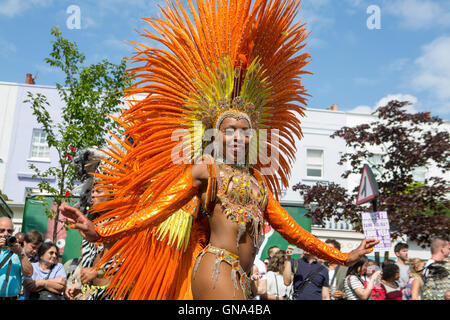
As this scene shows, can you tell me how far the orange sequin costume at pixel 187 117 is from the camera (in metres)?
2.87

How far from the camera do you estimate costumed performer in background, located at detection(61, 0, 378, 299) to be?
8.78ft

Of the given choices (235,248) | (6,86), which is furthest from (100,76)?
(6,86)

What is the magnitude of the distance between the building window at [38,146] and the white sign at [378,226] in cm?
1716

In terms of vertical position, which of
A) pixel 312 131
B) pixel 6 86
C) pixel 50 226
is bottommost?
pixel 50 226

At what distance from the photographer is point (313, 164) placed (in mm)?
19422

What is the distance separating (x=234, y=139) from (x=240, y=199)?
0.41 m

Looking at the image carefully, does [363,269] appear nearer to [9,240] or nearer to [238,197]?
[238,197]

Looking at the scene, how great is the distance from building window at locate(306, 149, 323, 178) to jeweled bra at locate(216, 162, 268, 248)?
1699 cm

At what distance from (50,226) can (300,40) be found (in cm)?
1208

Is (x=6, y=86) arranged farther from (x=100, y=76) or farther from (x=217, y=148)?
(x=217, y=148)

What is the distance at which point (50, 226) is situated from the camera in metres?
13.1

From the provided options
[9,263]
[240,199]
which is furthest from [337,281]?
[9,263]

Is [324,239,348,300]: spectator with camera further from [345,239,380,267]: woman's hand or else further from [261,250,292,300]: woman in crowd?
[345,239,380,267]: woman's hand

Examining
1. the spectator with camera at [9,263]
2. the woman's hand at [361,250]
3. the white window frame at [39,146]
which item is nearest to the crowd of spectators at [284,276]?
the spectator with camera at [9,263]
